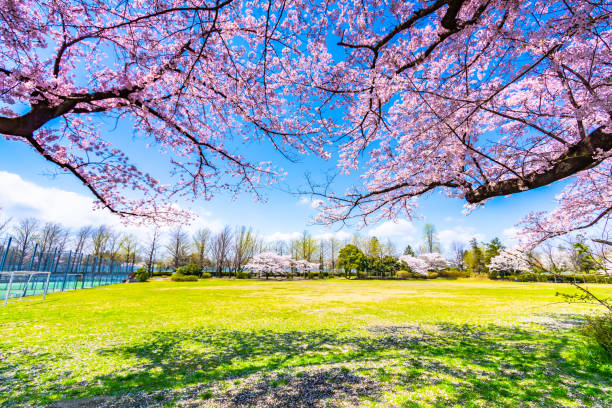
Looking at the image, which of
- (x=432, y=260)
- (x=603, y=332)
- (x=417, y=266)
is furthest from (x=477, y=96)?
(x=432, y=260)

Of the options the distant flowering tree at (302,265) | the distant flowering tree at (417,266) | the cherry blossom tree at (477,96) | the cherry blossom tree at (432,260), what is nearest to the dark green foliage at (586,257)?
the cherry blossom tree at (477,96)

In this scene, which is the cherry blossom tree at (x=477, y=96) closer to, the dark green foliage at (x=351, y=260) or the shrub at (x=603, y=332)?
the shrub at (x=603, y=332)

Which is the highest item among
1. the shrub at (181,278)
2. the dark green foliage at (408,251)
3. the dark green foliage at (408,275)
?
the dark green foliage at (408,251)

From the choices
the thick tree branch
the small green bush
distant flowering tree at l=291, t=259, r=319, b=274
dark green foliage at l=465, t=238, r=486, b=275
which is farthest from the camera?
distant flowering tree at l=291, t=259, r=319, b=274

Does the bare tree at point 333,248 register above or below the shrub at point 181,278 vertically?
above

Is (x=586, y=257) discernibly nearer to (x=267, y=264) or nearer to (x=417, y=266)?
(x=267, y=264)

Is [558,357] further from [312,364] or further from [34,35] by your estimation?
[34,35]

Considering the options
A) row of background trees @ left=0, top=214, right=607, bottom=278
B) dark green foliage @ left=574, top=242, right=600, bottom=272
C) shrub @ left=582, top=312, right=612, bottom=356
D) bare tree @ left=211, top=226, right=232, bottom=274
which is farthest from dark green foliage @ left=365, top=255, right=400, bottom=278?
dark green foliage @ left=574, top=242, right=600, bottom=272

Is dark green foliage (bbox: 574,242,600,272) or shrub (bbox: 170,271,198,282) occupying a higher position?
dark green foliage (bbox: 574,242,600,272)

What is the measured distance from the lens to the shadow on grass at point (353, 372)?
2.96m

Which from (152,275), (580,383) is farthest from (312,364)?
(152,275)

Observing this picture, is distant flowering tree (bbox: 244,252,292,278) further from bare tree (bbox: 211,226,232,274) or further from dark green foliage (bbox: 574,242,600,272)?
dark green foliage (bbox: 574,242,600,272)

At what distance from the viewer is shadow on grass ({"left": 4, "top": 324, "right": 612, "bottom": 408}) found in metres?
2.96

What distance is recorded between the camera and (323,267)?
56781mm
